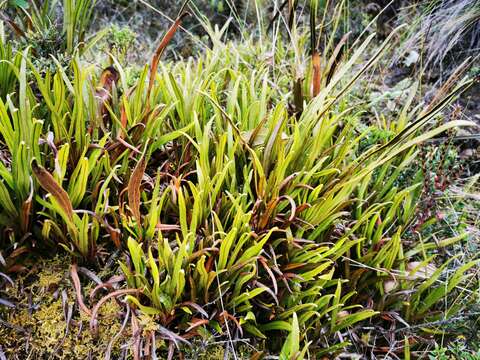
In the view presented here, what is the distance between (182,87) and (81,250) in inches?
33.8

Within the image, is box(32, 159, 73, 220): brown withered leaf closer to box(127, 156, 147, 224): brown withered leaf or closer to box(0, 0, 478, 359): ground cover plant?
box(0, 0, 478, 359): ground cover plant

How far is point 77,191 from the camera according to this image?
149 cm

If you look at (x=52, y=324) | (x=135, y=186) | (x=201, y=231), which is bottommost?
(x=52, y=324)

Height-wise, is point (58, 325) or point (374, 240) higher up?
point (374, 240)

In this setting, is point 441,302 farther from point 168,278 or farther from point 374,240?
point 168,278

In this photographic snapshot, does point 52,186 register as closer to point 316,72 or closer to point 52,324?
point 52,324

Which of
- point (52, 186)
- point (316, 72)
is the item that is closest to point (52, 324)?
point (52, 186)

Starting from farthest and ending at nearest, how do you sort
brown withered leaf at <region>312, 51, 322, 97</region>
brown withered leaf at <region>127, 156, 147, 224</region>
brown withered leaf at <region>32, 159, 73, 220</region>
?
1. brown withered leaf at <region>312, 51, 322, 97</region>
2. brown withered leaf at <region>127, 156, 147, 224</region>
3. brown withered leaf at <region>32, 159, 73, 220</region>

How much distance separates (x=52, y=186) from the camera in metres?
1.30

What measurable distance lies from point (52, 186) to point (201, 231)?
545 millimetres

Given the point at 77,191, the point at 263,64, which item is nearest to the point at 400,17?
the point at 263,64

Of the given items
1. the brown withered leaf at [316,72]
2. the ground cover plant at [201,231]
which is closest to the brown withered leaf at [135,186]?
the ground cover plant at [201,231]

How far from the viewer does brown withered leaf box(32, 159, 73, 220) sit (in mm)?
1247

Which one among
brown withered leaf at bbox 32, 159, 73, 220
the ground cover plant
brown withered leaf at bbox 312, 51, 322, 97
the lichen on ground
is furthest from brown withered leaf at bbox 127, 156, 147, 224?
brown withered leaf at bbox 312, 51, 322, 97
